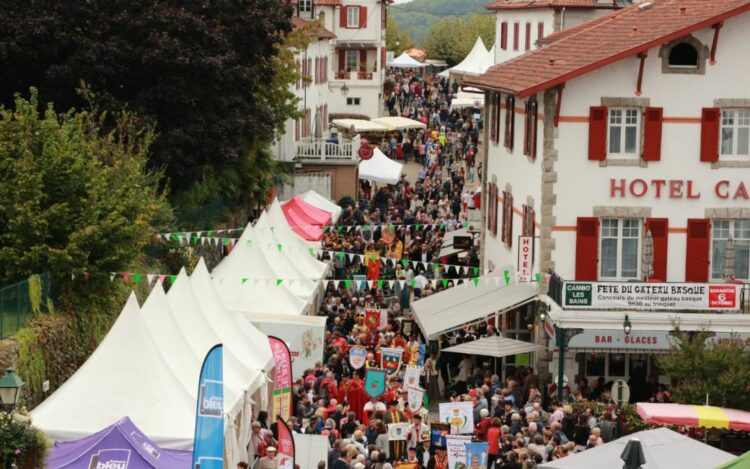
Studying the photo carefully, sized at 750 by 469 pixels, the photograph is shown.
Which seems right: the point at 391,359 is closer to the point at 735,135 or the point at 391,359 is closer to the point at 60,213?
the point at 60,213

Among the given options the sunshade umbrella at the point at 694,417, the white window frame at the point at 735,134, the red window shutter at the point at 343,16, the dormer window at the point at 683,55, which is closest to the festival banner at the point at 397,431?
the sunshade umbrella at the point at 694,417

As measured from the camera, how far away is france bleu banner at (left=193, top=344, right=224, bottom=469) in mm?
20234

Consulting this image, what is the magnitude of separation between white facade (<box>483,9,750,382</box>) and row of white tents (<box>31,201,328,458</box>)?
7.19 metres

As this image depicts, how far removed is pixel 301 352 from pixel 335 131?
4200 centimetres

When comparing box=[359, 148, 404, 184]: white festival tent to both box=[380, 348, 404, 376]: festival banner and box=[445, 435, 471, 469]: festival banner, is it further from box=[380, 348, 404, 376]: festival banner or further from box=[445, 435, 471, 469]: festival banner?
box=[445, 435, 471, 469]: festival banner

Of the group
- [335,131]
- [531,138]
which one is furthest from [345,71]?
[531,138]

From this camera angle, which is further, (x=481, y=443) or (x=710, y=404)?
(x=710, y=404)

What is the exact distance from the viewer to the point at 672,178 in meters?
36.0

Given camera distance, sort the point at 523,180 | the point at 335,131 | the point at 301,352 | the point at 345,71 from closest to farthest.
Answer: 1. the point at 301,352
2. the point at 523,180
3. the point at 335,131
4. the point at 345,71

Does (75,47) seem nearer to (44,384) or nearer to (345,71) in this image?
(44,384)

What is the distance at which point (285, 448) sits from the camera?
79.8 feet

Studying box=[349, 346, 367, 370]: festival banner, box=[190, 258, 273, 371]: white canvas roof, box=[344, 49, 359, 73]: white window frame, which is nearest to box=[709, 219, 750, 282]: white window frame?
box=[349, 346, 367, 370]: festival banner

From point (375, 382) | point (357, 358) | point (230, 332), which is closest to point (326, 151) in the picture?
point (357, 358)

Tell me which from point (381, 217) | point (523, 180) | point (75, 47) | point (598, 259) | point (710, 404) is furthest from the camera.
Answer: point (381, 217)
